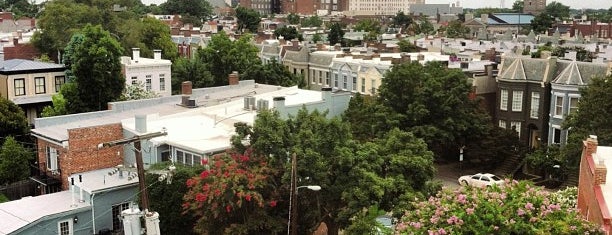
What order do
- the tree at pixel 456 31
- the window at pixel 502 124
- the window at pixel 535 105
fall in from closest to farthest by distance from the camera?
the window at pixel 535 105 → the window at pixel 502 124 → the tree at pixel 456 31

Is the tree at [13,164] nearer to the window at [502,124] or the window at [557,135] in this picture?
the window at [502,124]

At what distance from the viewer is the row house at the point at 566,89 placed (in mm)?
46188

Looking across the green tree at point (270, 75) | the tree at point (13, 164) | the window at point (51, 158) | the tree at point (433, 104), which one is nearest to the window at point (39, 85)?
the green tree at point (270, 75)

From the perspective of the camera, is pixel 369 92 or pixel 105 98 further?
pixel 369 92

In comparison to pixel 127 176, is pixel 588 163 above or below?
above

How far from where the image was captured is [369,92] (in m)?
58.7

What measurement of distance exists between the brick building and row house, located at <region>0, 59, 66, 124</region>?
4390cm

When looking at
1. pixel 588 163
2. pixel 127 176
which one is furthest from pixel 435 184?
pixel 127 176

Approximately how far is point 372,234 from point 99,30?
1390 inches

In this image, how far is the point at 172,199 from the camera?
3009cm

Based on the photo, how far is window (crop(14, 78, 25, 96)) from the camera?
55.7 metres

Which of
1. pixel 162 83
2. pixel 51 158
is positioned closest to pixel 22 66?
pixel 162 83

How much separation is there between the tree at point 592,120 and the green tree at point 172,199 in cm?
2053

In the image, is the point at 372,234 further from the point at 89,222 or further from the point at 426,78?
the point at 426,78
